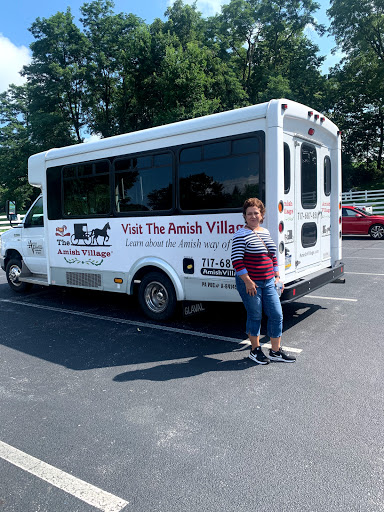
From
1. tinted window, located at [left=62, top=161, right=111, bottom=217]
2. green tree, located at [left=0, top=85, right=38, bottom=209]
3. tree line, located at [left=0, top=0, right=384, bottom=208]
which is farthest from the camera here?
green tree, located at [left=0, top=85, right=38, bottom=209]

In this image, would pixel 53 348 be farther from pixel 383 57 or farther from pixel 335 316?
pixel 383 57

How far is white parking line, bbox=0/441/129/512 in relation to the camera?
2.44 m

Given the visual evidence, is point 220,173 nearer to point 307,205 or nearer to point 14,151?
point 307,205

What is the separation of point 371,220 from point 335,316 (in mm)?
12483

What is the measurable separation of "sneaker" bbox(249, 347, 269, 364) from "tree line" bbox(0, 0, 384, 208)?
26238mm

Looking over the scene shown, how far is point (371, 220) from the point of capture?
56.4 ft

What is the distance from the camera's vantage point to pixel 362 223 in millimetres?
17406

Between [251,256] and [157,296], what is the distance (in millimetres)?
2423

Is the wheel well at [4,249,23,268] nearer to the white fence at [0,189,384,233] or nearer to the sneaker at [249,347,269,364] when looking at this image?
the sneaker at [249,347,269,364]

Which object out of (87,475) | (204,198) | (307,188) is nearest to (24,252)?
(204,198)

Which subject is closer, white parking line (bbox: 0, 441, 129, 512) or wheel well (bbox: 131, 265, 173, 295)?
white parking line (bbox: 0, 441, 129, 512)

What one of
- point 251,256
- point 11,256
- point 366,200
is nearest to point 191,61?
point 366,200

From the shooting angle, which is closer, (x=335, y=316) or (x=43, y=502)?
(x=43, y=502)

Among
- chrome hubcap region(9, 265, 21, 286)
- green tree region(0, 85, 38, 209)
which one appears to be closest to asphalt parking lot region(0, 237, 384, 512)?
chrome hubcap region(9, 265, 21, 286)
